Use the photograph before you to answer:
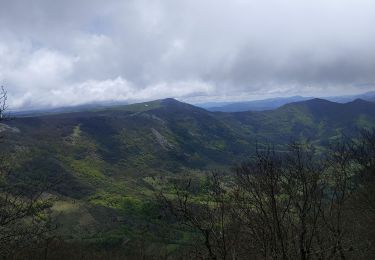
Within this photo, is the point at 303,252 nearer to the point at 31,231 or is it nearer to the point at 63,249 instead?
the point at 31,231

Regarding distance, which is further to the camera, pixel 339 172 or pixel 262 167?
pixel 339 172

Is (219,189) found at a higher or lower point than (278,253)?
higher

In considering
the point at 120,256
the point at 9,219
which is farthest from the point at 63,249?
the point at 9,219

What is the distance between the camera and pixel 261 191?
14.9m

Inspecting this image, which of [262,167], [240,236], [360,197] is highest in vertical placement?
[262,167]

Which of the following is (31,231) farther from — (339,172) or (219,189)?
(339,172)

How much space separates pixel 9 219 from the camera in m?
15.7

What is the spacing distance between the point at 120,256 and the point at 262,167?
187 m

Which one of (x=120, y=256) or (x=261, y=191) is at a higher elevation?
(x=261, y=191)

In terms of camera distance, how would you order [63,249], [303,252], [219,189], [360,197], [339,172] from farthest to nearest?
[63,249] < [360,197] < [339,172] < [219,189] < [303,252]

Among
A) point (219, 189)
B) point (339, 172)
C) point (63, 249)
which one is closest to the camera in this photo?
point (219, 189)

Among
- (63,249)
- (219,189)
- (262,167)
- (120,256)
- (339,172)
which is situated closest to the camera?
(262,167)

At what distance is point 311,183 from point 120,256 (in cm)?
18717

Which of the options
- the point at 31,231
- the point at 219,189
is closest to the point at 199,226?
the point at 219,189
